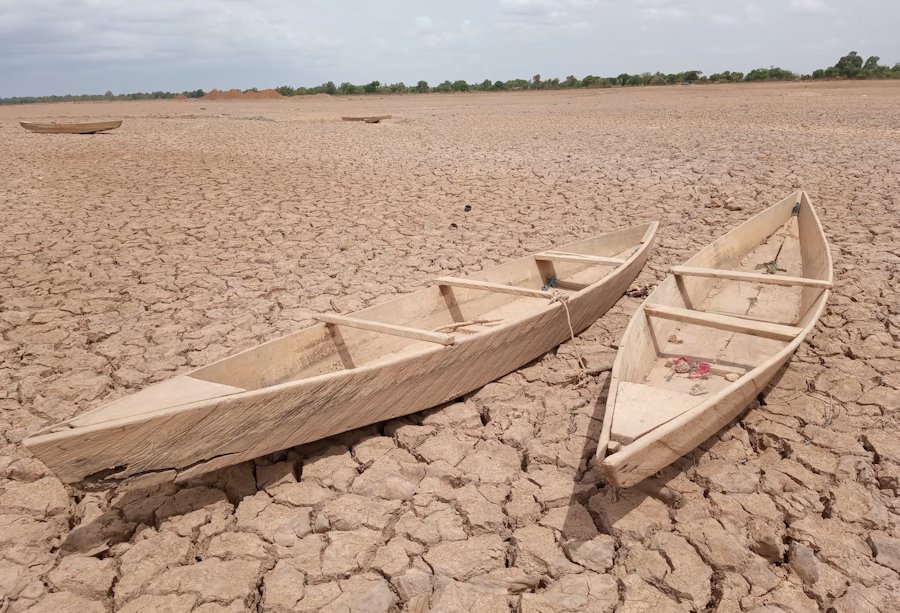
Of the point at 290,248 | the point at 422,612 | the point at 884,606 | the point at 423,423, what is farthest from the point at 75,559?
the point at 290,248

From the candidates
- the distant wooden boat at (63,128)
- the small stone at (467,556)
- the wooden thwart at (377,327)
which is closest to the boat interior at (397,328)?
the wooden thwart at (377,327)

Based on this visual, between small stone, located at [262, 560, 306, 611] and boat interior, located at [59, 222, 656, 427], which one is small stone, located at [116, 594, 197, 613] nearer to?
small stone, located at [262, 560, 306, 611]

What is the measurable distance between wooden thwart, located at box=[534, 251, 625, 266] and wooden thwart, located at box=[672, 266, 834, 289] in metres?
0.53

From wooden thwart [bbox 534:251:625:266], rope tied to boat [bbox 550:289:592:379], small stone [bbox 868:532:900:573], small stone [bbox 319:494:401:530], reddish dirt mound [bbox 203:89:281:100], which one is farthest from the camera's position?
reddish dirt mound [bbox 203:89:281:100]

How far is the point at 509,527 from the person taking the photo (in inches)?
96.3

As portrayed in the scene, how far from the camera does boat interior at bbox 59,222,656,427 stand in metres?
2.37

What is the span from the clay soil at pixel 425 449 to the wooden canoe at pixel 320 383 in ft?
0.87

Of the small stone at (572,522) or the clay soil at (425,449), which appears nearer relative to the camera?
the clay soil at (425,449)

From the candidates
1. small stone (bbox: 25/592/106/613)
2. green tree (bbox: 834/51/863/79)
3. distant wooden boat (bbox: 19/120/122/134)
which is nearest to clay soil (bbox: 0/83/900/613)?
small stone (bbox: 25/592/106/613)

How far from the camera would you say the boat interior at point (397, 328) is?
2.37 meters

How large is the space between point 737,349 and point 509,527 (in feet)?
7.09

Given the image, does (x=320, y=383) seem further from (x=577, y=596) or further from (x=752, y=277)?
(x=752, y=277)

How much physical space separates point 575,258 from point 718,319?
140 centimetres

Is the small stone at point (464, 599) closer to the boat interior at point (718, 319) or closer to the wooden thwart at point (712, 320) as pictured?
the boat interior at point (718, 319)
